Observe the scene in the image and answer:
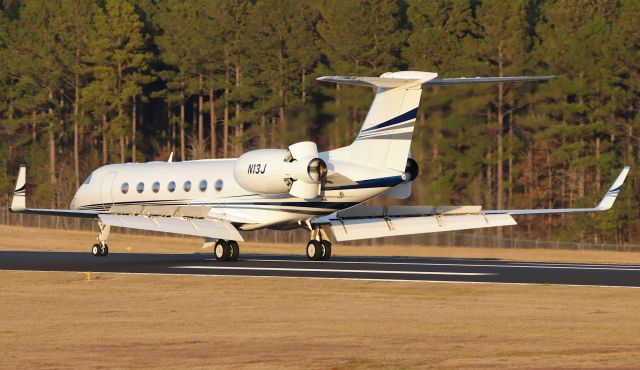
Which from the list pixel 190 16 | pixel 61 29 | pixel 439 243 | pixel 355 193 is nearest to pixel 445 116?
pixel 439 243

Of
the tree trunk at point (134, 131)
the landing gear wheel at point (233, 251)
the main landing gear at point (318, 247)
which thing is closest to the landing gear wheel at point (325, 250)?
the main landing gear at point (318, 247)

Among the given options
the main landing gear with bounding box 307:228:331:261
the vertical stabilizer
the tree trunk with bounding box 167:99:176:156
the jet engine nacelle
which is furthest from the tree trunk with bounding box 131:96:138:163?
the vertical stabilizer

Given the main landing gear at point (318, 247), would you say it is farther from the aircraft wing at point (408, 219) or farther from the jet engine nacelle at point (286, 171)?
the jet engine nacelle at point (286, 171)

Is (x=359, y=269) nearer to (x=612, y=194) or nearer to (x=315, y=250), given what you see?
(x=315, y=250)

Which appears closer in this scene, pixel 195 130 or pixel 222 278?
pixel 222 278

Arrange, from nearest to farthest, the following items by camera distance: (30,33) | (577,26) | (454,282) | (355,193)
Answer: (454,282)
(355,193)
(577,26)
(30,33)

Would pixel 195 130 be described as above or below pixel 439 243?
above

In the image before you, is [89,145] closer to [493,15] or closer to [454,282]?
[493,15]

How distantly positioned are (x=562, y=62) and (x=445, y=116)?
29.3 metres

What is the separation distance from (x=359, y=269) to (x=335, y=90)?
16.9 m

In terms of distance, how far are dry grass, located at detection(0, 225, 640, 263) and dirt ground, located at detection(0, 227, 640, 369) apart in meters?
22.2

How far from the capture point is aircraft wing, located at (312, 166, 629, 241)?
115ft

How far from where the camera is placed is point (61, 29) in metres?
108

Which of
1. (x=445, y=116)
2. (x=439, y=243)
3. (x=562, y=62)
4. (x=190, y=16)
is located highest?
(x=190, y=16)
